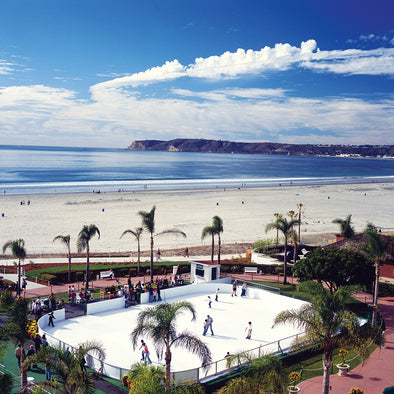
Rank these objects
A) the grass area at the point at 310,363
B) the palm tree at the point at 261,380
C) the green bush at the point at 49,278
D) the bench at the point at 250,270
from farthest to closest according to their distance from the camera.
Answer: the bench at the point at 250,270 → the green bush at the point at 49,278 → the grass area at the point at 310,363 → the palm tree at the point at 261,380

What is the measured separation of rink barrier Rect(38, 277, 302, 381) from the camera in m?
14.8

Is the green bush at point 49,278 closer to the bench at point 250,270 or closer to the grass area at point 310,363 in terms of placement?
the bench at point 250,270

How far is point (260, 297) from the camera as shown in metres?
26.4

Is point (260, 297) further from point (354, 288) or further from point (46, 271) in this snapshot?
point (46, 271)

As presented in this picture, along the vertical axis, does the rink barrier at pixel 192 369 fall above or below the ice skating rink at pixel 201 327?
above

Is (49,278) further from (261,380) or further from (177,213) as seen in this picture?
(177,213)

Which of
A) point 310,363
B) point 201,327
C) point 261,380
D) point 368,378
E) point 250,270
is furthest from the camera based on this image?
point 250,270

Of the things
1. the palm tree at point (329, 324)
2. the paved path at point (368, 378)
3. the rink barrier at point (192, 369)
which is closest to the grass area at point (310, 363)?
the paved path at point (368, 378)

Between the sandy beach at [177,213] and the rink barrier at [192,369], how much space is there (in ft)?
45.9

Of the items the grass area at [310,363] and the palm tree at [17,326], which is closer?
the palm tree at [17,326]

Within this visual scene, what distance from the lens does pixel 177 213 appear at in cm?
5803

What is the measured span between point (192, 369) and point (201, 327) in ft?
22.5

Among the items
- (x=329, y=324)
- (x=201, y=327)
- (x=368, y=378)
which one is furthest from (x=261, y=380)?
(x=201, y=327)

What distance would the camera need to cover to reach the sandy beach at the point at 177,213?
1715 inches
